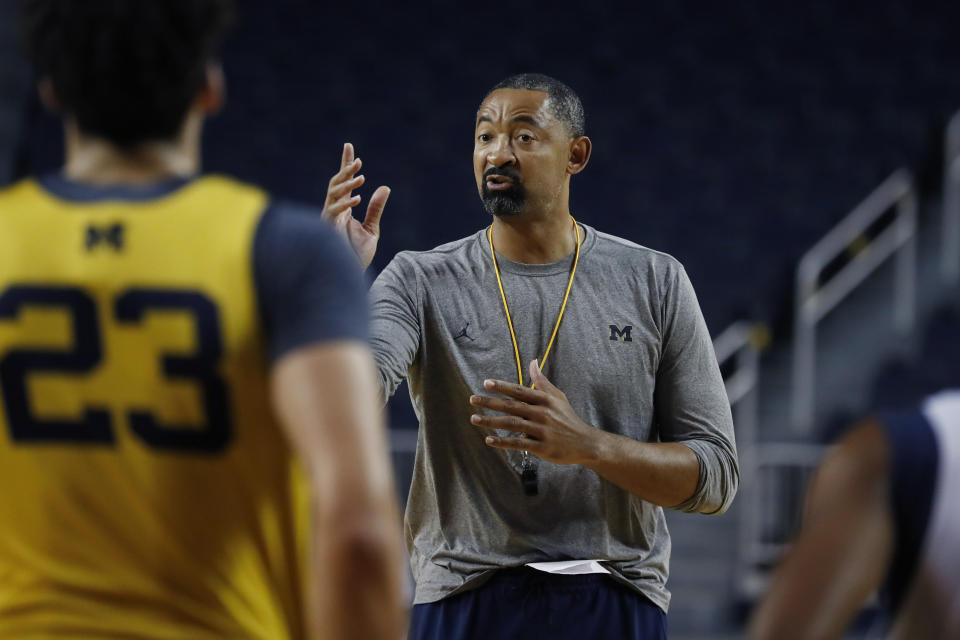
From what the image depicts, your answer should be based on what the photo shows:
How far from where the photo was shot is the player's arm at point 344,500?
56.3 inches

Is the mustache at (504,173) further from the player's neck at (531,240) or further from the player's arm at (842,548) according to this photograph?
the player's arm at (842,548)

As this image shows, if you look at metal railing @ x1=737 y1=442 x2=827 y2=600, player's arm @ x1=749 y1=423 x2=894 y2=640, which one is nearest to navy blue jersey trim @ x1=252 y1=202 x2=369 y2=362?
player's arm @ x1=749 y1=423 x2=894 y2=640

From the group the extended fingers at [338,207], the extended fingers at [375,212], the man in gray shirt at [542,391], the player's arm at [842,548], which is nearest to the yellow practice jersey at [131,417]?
the player's arm at [842,548]

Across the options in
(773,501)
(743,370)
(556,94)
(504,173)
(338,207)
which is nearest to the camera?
(338,207)

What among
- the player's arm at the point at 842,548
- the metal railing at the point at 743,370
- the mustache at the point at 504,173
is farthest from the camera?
the metal railing at the point at 743,370

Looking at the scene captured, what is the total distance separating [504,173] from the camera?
3236mm

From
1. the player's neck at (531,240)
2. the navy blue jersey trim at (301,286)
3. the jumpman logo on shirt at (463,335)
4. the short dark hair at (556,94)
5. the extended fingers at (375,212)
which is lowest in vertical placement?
the jumpman logo on shirt at (463,335)

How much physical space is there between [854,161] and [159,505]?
10.3 metres

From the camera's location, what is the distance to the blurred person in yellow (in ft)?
4.49

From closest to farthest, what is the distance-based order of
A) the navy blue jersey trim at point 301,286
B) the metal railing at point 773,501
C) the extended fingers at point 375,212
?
the navy blue jersey trim at point 301,286, the extended fingers at point 375,212, the metal railing at point 773,501

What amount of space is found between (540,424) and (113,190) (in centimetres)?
131

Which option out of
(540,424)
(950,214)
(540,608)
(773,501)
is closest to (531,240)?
(540,424)

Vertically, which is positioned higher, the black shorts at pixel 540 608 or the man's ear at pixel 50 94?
the man's ear at pixel 50 94

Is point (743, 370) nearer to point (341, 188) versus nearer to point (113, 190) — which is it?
point (341, 188)
